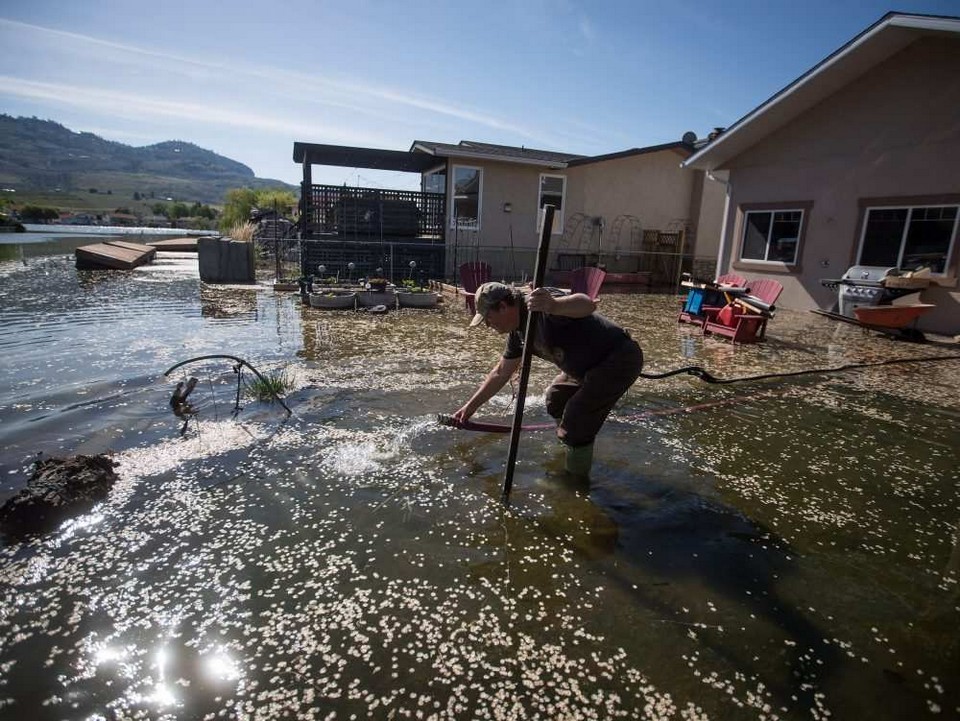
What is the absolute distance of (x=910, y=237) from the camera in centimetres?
966

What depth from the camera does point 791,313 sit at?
11.4 m

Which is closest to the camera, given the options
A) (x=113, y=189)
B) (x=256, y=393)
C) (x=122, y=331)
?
(x=256, y=393)

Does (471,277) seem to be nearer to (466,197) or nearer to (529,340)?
(466,197)

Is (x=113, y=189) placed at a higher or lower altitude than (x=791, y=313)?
higher

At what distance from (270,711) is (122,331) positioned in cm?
723

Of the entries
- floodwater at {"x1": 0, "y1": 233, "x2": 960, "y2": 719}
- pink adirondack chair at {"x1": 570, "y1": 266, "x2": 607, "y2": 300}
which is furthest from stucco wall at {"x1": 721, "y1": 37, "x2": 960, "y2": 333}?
floodwater at {"x1": 0, "y1": 233, "x2": 960, "y2": 719}

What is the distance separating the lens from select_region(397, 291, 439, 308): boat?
10.8 meters

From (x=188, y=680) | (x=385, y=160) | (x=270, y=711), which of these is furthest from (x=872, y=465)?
(x=385, y=160)

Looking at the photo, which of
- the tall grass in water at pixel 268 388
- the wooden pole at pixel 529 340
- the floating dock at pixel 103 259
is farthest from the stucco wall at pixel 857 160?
the floating dock at pixel 103 259

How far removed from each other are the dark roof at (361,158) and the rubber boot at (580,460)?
40.4 feet

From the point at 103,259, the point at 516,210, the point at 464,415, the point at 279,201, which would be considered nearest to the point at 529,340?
the point at 464,415

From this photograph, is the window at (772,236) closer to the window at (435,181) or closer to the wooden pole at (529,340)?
the window at (435,181)

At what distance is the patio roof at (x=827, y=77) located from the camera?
8617 millimetres

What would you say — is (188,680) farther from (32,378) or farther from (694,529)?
(32,378)
